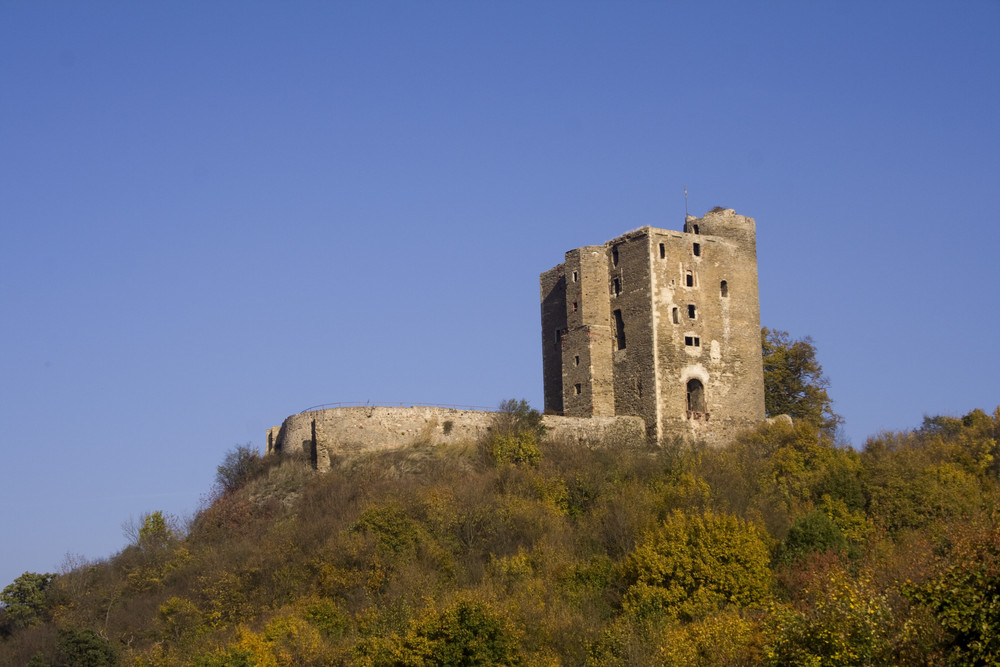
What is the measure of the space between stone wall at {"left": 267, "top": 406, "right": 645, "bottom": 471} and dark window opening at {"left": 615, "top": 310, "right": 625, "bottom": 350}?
3.03 metres

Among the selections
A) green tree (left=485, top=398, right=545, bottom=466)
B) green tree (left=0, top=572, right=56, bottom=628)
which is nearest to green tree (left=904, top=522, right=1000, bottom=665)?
green tree (left=485, top=398, right=545, bottom=466)

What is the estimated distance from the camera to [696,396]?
50031mm

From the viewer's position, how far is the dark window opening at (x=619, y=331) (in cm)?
5009

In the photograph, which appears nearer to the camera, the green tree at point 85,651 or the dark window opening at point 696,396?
the green tree at point 85,651

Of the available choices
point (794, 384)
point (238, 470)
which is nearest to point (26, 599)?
point (238, 470)

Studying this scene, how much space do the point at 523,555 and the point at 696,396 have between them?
12.6m

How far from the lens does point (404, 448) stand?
48031 mm

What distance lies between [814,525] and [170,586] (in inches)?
879

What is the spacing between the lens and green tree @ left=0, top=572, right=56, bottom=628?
4959cm

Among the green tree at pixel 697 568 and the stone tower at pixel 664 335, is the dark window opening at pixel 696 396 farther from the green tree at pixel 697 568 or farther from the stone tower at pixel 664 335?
the green tree at pixel 697 568

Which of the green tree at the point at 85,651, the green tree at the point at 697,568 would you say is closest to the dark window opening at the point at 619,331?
the green tree at the point at 697,568

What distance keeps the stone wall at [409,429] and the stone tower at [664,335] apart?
111cm

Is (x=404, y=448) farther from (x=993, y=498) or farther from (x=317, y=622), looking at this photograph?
(x=993, y=498)

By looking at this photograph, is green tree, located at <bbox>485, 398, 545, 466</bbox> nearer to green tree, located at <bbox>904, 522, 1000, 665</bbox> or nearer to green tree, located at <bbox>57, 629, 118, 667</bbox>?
green tree, located at <bbox>57, 629, 118, 667</bbox>
